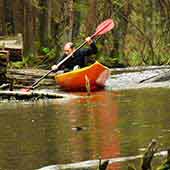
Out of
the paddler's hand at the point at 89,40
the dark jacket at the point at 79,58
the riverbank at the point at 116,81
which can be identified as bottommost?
the riverbank at the point at 116,81

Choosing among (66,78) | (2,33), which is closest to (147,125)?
A: (66,78)

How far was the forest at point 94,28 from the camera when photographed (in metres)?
37.4

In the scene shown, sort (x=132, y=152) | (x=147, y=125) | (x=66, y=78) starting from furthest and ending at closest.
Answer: (x=66, y=78) < (x=147, y=125) < (x=132, y=152)

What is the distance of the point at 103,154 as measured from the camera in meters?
8.62

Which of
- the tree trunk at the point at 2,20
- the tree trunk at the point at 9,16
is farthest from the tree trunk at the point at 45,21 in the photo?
the tree trunk at the point at 2,20

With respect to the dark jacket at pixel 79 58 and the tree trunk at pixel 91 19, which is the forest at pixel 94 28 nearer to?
the tree trunk at pixel 91 19

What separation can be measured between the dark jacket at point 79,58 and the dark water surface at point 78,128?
5291 millimetres

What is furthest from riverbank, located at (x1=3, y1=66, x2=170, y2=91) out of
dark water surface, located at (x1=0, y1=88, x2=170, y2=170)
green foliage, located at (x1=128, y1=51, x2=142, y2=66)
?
green foliage, located at (x1=128, y1=51, x2=142, y2=66)

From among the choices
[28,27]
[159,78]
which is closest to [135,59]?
[28,27]

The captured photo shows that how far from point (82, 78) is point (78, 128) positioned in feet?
37.8

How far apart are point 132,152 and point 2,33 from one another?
93.8 ft

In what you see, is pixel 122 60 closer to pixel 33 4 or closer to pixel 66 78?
pixel 33 4

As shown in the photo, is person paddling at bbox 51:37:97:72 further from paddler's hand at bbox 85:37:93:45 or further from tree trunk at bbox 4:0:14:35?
tree trunk at bbox 4:0:14:35

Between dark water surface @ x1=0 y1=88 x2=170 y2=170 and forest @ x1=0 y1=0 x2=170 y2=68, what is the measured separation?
17.0m
